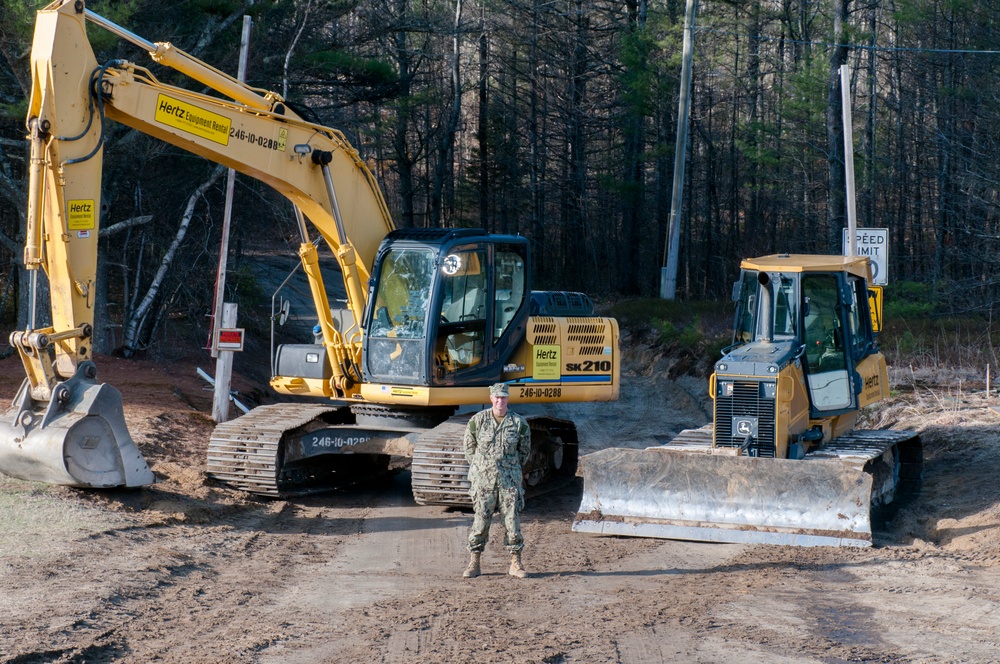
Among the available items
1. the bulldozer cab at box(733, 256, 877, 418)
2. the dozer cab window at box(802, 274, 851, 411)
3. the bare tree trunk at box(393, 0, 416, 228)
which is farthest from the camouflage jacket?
the bare tree trunk at box(393, 0, 416, 228)

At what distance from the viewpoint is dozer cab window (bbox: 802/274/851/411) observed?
1090 centimetres

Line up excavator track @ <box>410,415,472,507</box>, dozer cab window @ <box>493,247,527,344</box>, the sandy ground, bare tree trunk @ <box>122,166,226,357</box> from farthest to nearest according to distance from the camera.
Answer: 1. bare tree trunk @ <box>122,166,226,357</box>
2. dozer cab window @ <box>493,247,527,344</box>
3. excavator track @ <box>410,415,472,507</box>
4. the sandy ground

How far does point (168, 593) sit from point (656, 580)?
362cm

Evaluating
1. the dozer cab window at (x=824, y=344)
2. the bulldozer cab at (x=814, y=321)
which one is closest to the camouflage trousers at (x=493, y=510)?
the bulldozer cab at (x=814, y=321)

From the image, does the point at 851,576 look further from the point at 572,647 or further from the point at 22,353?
the point at 22,353

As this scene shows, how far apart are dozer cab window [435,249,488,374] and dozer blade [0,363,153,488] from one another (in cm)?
320

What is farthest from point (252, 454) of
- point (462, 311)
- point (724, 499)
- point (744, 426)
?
point (744, 426)

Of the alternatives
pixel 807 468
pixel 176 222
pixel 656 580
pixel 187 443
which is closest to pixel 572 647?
pixel 656 580

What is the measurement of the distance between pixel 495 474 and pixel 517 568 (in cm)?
74

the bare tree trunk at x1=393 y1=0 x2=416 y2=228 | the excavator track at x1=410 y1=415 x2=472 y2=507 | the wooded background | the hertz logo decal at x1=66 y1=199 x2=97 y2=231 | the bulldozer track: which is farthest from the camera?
the bare tree trunk at x1=393 y1=0 x2=416 y2=228

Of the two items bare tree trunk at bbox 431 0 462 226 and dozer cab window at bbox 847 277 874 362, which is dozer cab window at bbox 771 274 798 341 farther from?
bare tree trunk at bbox 431 0 462 226

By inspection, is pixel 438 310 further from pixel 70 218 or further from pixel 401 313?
pixel 70 218

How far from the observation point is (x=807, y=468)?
941cm

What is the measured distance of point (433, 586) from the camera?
26.6 feet
